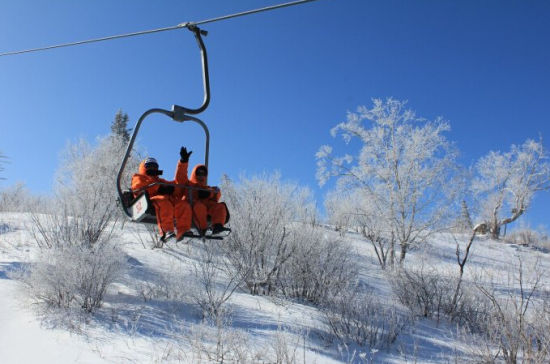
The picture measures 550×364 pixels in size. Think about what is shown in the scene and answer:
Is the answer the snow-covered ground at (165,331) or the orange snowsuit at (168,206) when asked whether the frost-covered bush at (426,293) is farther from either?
the orange snowsuit at (168,206)

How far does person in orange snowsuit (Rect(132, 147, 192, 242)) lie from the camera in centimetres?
360

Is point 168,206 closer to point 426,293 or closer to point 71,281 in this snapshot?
point 71,281

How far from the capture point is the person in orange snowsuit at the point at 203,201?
385 cm

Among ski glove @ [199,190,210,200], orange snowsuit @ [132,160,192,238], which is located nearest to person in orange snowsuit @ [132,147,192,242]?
orange snowsuit @ [132,160,192,238]

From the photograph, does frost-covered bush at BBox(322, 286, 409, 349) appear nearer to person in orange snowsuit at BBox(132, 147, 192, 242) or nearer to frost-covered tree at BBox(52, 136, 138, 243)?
person in orange snowsuit at BBox(132, 147, 192, 242)

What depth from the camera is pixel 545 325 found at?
500 centimetres

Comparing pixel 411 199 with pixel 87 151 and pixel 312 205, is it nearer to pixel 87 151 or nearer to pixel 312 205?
pixel 312 205

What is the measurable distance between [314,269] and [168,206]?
6481 mm

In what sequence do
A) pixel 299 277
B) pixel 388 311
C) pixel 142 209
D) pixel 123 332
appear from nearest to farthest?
pixel 142 209
pixel 123 332
pixel 388 311
pixel 299 277

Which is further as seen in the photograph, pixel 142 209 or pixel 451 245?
pixel 451 245

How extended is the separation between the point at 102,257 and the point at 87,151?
11.3 metres

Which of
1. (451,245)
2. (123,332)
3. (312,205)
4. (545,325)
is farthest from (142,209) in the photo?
(451,245)

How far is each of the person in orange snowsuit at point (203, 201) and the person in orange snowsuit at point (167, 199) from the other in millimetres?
97

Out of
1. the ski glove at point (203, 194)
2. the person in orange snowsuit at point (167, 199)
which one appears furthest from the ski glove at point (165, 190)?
the ski glove at point (203, 194)
